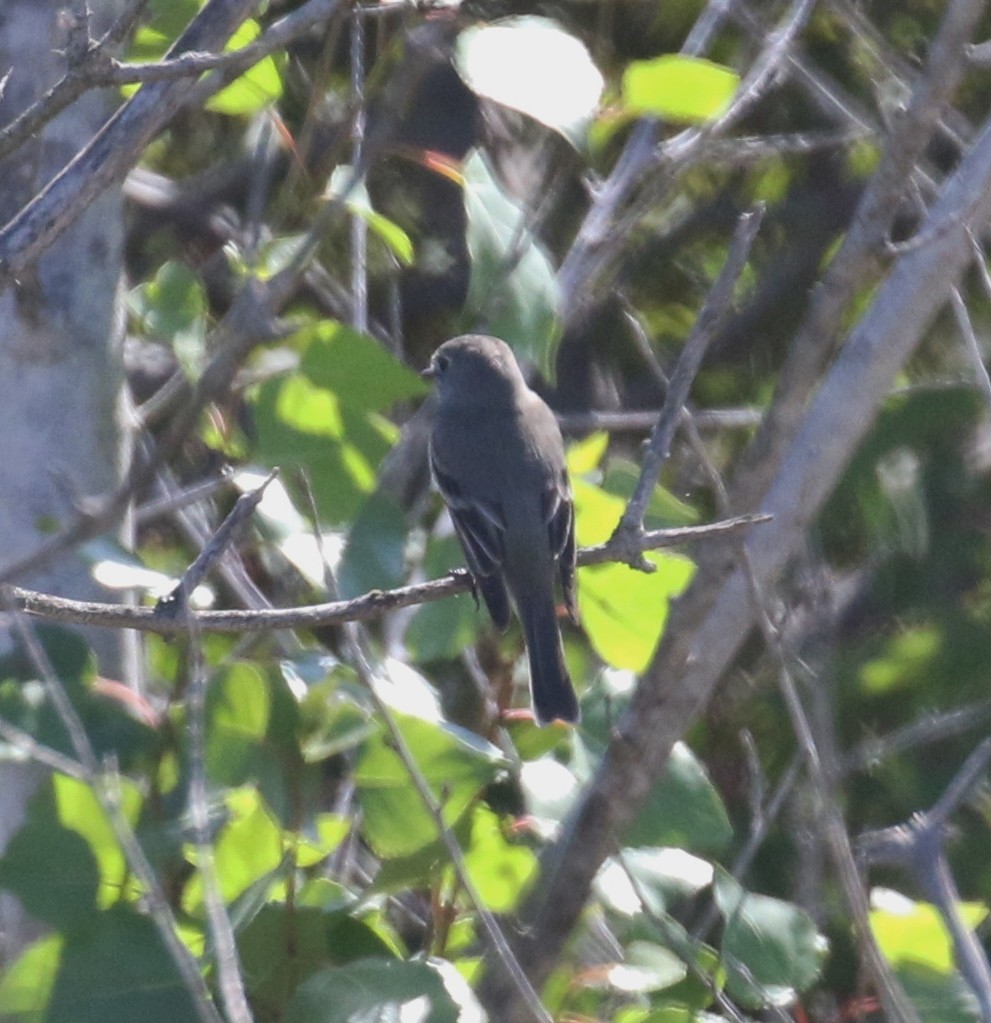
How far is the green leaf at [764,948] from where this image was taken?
8.33 feet

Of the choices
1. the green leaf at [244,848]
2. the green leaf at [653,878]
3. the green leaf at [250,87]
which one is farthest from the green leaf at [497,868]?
the green leaf at [250,87]

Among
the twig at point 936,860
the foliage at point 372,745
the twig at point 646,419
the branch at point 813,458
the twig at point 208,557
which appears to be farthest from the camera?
the twig at point 646,419

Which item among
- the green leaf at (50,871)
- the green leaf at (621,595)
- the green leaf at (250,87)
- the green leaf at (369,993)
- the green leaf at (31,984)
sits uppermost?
the green leaf at (250,87)

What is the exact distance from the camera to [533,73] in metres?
2.64

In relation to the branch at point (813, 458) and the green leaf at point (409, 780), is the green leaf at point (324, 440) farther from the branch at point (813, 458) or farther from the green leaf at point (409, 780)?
the branch at point (813, 458)

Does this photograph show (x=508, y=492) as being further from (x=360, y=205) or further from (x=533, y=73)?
(x=533, y=73)

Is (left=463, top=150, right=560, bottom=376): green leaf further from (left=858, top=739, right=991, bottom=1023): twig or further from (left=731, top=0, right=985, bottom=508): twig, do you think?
(left=858, top=739, right=991, bottom=1023): twig

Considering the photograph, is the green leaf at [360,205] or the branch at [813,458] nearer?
the green leaf at [360,205]

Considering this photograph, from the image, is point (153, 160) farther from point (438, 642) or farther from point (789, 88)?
point (438, 642)

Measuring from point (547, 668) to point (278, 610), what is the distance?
2.64 ft

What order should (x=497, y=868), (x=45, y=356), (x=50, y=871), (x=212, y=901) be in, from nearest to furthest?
(x=212, y=901), (x=50, y=871), (x=497, y=868), (x=45, y=356)

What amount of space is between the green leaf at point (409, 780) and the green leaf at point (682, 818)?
298 mm

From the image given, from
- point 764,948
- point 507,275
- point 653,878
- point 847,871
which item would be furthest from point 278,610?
point 847,871

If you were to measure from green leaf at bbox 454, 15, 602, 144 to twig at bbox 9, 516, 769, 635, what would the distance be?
0.66m
